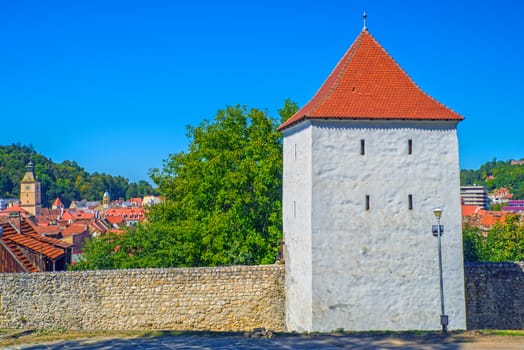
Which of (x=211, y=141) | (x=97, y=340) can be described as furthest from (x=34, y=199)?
(x=97, y=340)

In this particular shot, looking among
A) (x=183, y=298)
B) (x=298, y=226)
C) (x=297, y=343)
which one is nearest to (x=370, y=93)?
(x=298, y=226)

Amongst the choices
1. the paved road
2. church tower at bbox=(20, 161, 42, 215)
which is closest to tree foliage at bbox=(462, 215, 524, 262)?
the paved road

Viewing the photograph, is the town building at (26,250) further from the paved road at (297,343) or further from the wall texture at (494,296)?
the wall texture at (494,296)

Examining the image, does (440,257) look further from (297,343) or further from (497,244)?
(497,244)

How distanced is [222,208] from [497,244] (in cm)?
2138

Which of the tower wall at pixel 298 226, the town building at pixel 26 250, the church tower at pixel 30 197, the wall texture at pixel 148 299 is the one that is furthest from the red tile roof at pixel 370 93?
the church tower at pixel 30 197

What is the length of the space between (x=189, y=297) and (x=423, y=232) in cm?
773

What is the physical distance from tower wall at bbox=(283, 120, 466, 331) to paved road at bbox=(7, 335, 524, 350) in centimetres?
221

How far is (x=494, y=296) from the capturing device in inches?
821

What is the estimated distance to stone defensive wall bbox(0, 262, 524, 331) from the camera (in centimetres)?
2036

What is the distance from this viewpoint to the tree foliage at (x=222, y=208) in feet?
89.7

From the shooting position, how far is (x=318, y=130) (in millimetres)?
18422

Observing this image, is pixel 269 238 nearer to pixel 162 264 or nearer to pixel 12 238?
pixel 162 264

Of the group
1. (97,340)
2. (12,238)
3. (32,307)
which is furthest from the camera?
(12,238)
